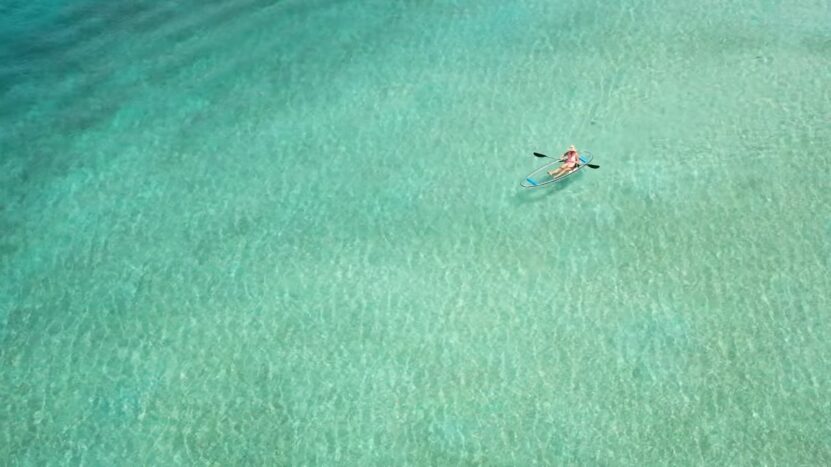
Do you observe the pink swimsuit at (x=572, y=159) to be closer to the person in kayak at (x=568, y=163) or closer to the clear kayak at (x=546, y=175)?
the person in kayak at (x=568, y=163)

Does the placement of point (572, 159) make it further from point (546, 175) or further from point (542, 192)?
point (542, 192)

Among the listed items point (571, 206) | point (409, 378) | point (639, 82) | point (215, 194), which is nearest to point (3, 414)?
point (215, 194)

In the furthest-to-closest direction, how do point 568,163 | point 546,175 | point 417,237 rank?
1. point 546,175
2. point 568,163
3. point 417,237

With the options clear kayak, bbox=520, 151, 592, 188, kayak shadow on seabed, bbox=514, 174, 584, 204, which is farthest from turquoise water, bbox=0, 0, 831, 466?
clear kayak, bbox=520, 151, 592, 188

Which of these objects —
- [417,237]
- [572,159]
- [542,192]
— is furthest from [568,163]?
[417,237]

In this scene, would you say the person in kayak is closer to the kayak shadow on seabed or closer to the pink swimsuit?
the pink swimsuit

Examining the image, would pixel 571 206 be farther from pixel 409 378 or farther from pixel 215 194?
pixel 215 194
